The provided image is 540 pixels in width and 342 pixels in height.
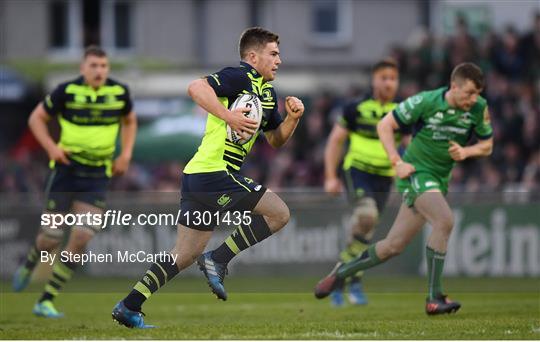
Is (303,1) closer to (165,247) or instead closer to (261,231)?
(165,247)

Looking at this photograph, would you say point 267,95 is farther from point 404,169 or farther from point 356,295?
point 356,295

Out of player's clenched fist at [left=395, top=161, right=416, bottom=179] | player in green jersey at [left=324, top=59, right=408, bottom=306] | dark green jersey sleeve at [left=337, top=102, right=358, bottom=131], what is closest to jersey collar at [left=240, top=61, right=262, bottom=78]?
player's clenched fist at [left=395, top=161, right=416, bottom=179]

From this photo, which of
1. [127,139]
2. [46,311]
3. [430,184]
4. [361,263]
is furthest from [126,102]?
[430,184]

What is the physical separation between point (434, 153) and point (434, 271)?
117 cm

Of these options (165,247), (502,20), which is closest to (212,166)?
(165,247)

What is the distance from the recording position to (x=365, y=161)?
1612cm

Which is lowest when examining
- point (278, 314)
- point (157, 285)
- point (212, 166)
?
point (278, 314)

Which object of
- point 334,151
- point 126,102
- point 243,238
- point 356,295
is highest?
point 126,102

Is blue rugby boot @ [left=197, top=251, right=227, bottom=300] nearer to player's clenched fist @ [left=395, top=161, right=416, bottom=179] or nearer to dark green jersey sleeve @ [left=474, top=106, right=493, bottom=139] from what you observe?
player's clenched fist @ [left=395, top=161, right=416, bottom=179]

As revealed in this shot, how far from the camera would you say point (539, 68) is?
83.8 feet

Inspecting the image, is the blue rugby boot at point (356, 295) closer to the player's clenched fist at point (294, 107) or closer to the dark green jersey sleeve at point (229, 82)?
the player's clenched fist at point (294, 107)

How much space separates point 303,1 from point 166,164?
33.9 feet

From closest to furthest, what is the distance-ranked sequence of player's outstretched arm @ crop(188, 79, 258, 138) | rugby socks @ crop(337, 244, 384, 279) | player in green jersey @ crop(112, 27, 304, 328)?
player's outstretched arm @ crop(188, 79, 258, 138)
player in green jersey @ crop(112, 27, 304, 328)
rugby socks @ crop(337, 244, 384, 279)

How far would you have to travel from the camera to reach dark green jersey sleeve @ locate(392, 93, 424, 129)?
43.9 feet
